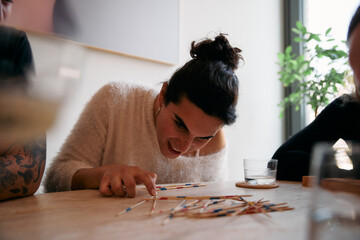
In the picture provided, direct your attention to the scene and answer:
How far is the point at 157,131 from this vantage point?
1.30 m

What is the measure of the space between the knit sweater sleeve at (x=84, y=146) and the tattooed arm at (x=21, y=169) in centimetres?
26

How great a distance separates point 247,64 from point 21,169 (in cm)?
223

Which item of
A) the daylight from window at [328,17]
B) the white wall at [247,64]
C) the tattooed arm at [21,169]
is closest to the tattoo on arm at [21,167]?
the tattooed arm at [21,169]

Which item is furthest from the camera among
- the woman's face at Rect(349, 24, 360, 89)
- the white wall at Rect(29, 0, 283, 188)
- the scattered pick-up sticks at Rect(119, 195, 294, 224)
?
the white wall at Rect(29, 0, 283, 188)

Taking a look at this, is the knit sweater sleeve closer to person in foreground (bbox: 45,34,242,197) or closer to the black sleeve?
person in foreground (bbox: 45,34,242,197)

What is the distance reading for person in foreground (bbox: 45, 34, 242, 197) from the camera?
3.33 feet

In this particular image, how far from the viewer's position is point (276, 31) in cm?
288

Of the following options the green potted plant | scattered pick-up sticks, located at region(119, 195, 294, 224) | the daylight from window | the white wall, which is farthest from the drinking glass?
the daylight from window

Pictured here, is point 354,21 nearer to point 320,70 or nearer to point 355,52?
point 355,52

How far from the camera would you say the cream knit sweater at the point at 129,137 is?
1276 mm

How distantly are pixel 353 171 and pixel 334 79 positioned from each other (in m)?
2.17

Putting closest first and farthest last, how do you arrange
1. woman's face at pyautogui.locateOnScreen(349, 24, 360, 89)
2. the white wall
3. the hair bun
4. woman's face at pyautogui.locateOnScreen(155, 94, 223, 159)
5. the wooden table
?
the wooden table
woman's face at pyautogui.locateOnScreen(349, 24, 360, 89)
woman's face at pyautogui.locateOnScreen(155, 94, 223, 159)
the hair bun
the white wall

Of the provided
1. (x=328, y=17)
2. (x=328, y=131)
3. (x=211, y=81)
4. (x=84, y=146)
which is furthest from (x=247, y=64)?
(x=84, y=146)

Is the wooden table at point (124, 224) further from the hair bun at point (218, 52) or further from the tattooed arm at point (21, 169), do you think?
the hair bun at point (218, 52)
